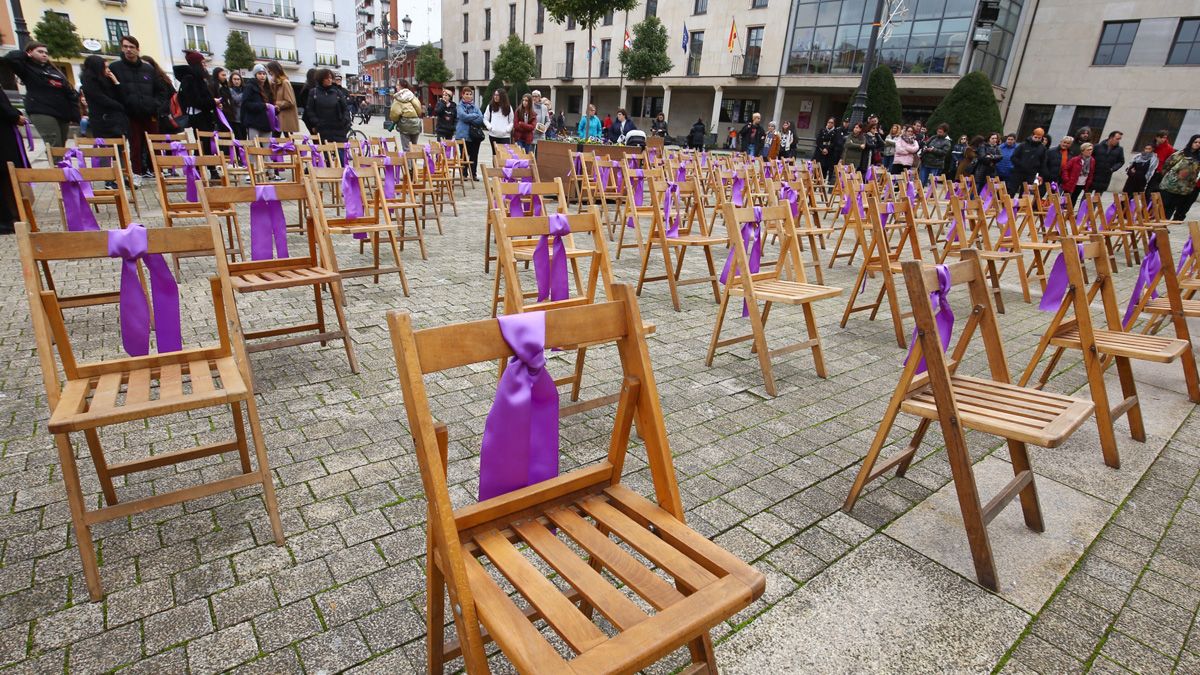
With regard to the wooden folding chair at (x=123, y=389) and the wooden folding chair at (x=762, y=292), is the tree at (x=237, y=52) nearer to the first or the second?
A: the wooden folding chair at (x=762, y=292)

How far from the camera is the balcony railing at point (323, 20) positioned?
4472 cm

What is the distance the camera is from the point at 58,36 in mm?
31203

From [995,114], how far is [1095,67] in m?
5.93

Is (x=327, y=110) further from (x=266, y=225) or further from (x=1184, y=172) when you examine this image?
(x=1184, y=172)

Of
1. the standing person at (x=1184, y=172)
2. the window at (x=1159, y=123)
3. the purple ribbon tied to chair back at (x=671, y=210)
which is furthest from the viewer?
the window at (x=1159, y=123)

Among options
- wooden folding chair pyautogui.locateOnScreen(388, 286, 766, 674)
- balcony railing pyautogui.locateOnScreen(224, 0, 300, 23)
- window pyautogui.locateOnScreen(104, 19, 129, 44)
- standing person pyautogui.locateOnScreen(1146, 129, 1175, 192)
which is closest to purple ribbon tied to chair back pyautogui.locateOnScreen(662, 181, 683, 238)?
wooden folding chair pyautogui.locateOnScreen(388, 286, 766, 674)

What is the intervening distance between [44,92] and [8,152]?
86.4 inches

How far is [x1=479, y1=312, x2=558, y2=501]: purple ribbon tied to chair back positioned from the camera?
144 centimetres

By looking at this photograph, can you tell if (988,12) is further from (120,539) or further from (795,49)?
(795,49)

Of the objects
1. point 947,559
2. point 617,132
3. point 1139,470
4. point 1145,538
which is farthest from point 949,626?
point 617,132

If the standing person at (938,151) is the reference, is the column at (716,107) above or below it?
above

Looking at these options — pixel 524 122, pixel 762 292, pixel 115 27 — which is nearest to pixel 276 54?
pixel 115 27

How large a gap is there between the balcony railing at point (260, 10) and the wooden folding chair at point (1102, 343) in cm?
5098

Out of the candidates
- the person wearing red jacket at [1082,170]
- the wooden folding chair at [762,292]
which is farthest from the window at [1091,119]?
the wooden folding chair at [762,292]
